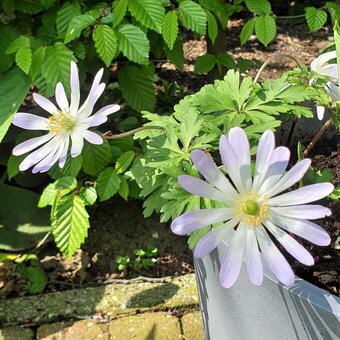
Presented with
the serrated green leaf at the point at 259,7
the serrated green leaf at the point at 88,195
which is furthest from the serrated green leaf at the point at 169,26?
the serrated green leaf at the point at 88,195

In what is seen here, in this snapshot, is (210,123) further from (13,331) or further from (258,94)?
(13,331)

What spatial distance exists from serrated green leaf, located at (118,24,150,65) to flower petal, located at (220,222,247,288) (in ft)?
3.06

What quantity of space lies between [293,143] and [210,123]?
376 mm

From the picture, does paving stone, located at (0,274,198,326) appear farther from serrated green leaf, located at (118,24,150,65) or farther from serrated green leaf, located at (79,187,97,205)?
serrated green leaf, located at (118,24,150,65)

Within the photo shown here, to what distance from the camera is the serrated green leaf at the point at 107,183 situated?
1.85 metres

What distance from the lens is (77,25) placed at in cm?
169

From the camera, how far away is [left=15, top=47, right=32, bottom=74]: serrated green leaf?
176 centimetres

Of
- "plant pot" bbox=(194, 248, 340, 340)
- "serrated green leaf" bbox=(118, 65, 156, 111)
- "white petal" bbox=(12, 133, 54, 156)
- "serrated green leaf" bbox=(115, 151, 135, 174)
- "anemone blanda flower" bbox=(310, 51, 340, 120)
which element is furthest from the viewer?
"serrated green leaf" bbox=(118, 65, 156, 111)

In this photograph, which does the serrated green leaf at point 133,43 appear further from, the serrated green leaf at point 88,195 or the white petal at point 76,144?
the white petal at point 76,144

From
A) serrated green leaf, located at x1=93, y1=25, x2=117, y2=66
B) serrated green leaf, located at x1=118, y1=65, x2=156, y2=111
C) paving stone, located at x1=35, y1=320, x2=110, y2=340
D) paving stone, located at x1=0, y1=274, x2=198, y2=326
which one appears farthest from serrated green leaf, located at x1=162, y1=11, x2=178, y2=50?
paving stone, located at x1=35, y1=320, x2=110, y2=340

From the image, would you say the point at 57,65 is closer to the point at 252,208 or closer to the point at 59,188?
the point at 59,188

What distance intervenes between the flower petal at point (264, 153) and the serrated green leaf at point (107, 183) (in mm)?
1006

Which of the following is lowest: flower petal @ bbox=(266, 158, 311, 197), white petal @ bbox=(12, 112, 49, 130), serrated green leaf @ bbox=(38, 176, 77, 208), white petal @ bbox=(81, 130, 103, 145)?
flower petal @ bbox=(266, 158, 311, 197)

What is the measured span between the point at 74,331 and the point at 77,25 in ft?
→ 2.88
